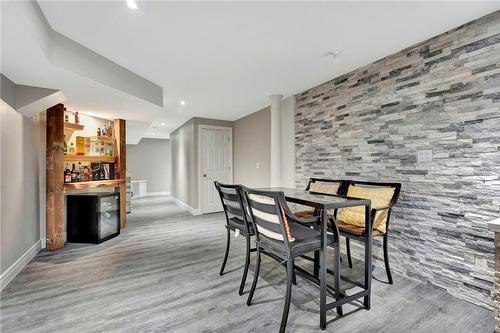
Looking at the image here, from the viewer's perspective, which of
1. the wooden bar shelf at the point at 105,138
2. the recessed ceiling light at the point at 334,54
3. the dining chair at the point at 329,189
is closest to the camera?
the recessed ceiling light at the point at 334,54

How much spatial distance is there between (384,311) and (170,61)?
3.16 metres

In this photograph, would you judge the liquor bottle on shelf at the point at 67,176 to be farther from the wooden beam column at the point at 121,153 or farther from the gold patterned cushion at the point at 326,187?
the gold patterned cushion at the point at 326,187

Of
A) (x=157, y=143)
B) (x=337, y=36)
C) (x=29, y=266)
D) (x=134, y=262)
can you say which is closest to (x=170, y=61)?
(x=337, y=36)

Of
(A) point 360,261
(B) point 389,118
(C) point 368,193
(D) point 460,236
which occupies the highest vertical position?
(B) point 389,118

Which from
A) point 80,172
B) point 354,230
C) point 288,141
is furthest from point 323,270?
point 80,172

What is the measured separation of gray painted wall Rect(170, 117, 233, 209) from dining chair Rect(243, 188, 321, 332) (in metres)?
4.05

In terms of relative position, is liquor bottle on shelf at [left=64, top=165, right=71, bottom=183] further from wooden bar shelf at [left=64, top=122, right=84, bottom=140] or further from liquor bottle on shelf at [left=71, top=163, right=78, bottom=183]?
wooden bar shelf at [left=64, top=122, right=84, bottom=140]

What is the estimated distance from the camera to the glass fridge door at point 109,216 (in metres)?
3.74

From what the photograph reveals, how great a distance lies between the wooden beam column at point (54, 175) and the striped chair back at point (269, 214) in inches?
119

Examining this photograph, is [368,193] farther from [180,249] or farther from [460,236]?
[180,249]

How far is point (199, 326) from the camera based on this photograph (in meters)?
1.74

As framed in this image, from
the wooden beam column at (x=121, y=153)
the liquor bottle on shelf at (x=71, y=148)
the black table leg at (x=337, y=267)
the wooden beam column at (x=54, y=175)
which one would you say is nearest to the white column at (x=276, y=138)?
the black table leg at (x=337, y=267)

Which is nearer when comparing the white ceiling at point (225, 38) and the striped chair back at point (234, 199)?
the white ceiling at point (225, 38)

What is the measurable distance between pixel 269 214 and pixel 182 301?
3.80 feet
